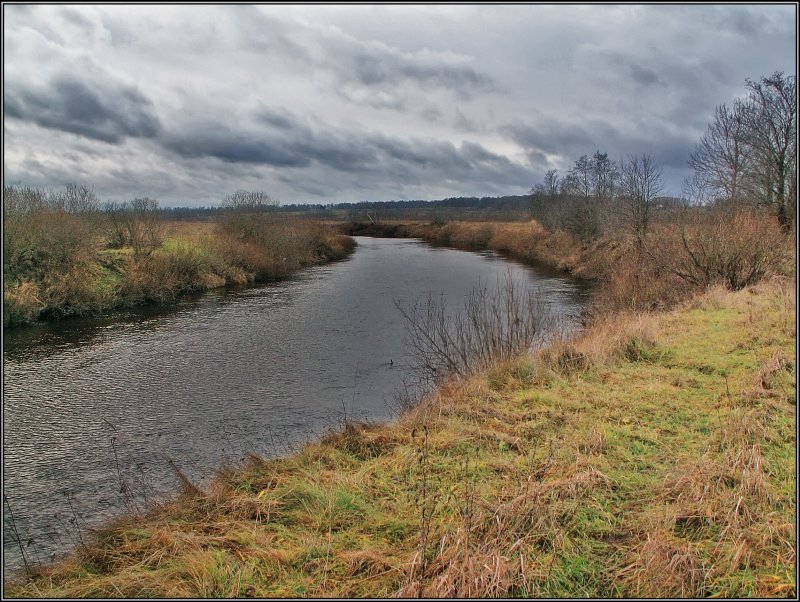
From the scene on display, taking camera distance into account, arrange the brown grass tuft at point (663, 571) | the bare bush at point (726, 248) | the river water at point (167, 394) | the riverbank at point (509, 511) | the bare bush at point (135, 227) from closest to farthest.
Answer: the brown grass tuft at point (663, 571)
the riverbank at point (509, 511)
the river water at point (167, 394)
the bare bush at point (726, 248)
the bare bush at point (135, 227)

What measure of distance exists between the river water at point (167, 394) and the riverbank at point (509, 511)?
1724 mm

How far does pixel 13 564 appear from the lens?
5406 millimetres

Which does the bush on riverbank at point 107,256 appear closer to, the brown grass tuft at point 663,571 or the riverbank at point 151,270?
the riverbank at point 151,270

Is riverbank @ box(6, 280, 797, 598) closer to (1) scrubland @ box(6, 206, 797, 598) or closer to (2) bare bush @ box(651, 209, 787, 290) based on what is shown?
(1) scrubland @ box(6, 206, 797, 598)

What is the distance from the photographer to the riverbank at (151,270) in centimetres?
1897

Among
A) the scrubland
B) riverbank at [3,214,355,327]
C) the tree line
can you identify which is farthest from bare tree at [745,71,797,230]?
riverbank at [3,214,355,327]

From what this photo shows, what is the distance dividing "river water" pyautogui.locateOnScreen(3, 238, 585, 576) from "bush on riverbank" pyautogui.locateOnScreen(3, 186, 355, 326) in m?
1.43

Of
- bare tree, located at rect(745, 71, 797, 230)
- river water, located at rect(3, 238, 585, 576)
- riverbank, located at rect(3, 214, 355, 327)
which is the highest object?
bare tree, located at rect(745, 71, 797, 230)

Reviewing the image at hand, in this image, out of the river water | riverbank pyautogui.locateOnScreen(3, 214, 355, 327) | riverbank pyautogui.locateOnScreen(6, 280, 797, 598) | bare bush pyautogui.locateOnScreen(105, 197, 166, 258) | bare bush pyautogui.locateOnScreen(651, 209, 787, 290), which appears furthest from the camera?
Result: bare bush pyautogui.locateOnScreen(105, 197, 166, 258)

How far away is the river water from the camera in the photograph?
7055mm

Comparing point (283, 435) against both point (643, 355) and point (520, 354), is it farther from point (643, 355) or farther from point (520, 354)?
point (643, 355)

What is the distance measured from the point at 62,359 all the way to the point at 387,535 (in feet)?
43.3

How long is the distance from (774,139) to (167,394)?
28.3 m

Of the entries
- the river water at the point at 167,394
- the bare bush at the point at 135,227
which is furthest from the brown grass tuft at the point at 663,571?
the bare bush at the point at 135,227
